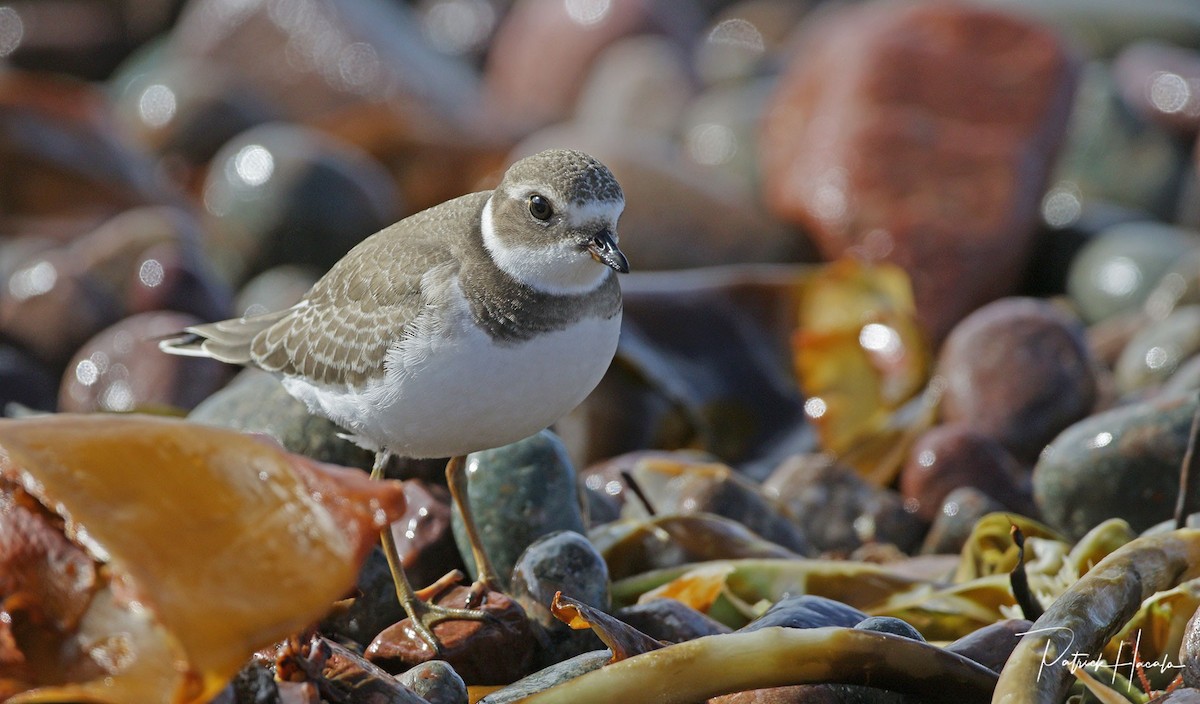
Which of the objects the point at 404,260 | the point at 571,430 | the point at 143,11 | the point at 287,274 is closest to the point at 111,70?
the point at 143,11

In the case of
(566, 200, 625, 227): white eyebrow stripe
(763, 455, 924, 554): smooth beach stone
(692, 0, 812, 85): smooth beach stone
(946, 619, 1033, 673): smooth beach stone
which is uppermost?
(692, 0, 812, 85): smooth beach stone

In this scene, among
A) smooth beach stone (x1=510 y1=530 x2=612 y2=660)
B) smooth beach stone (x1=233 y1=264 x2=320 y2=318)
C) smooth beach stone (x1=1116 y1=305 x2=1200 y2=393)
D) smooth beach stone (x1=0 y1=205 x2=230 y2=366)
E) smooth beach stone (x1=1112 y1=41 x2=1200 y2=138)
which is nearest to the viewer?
smooth beach stone (x1=510 y1=530 x2=612 y2=660)

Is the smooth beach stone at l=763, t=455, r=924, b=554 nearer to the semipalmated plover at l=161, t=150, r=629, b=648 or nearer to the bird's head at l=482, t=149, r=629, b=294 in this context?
the semipalmated plover at l=161, t=150, r=629, b=648

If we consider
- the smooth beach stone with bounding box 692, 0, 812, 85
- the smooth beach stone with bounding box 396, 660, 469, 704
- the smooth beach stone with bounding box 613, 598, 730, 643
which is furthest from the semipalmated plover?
the smooth beach stone with bounding box 692, 0, 812, 85

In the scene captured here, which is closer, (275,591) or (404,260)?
(275,591)

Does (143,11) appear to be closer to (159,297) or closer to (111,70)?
(111,70)

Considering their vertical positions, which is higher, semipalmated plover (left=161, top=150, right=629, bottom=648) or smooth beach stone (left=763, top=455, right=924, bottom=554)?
semipalmated plover (left=161, top=150, right=629, bottom=648)

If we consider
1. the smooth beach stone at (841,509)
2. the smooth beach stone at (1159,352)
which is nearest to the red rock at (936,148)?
the smooth beach stone at (1159,352)

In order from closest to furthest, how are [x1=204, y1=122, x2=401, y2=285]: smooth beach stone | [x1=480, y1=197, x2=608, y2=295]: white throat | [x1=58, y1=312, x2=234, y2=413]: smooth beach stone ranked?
[x1=480, y1=197, x2=608, y2=295]: white throat
[x1=58, y1=312, x2=234, y2=413]: smooth beach stone
[x1=204, y1=122, x2=401, y2=285]: smooth beach stone
